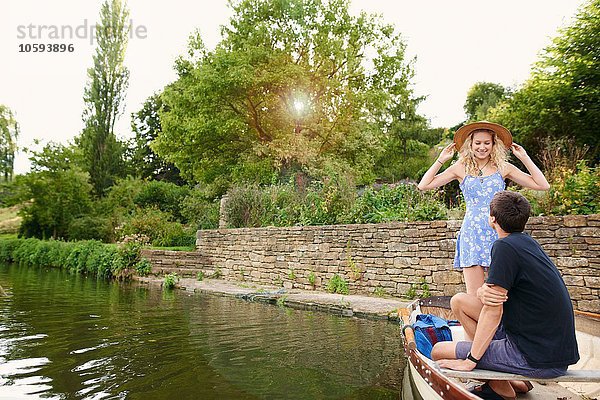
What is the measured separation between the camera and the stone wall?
19.4ft

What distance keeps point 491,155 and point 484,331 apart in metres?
1.64

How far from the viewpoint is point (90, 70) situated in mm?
27781

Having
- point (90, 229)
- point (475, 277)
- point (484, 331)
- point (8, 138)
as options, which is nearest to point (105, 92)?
point (90, 229)

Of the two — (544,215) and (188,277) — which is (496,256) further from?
(188,277)

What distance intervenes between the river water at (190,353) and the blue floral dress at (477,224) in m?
1.23

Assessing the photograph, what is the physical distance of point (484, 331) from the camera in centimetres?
217

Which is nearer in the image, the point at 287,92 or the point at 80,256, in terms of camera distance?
the point at 80,256

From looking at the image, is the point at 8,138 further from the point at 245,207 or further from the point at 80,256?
the point at 245,207

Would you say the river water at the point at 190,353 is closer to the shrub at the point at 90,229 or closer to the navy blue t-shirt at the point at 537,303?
the navy blue t-shirt at the point at 537,303

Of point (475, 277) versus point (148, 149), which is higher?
point (148, 149)

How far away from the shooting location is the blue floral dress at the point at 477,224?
3.11m

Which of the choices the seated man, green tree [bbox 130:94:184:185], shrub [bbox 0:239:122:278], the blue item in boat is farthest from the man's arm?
green tree [bbox 130:94:184:185]

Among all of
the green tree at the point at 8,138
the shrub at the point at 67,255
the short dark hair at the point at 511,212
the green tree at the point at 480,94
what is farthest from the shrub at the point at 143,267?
the green tree at the point at 8,138

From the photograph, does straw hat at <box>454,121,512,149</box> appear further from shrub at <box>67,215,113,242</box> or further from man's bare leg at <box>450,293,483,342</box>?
shrub at <box>67,215,113,242</box>
